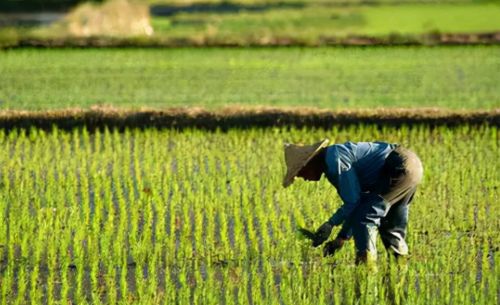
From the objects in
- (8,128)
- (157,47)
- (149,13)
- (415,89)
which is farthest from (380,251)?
(149,13)

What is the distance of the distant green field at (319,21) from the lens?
65.3ft

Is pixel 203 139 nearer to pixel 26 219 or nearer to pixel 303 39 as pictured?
pixel 26 219

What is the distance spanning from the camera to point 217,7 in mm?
23219

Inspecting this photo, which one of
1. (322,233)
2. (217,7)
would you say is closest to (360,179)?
(322,233)

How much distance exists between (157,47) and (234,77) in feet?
10.2

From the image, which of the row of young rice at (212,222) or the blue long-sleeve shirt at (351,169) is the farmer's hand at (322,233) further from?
the row of young rice at (212,222)

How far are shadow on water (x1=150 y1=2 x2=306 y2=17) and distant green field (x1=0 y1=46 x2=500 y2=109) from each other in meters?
4.36

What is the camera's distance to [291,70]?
16297 mm

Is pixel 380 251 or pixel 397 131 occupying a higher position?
pixel 397 131

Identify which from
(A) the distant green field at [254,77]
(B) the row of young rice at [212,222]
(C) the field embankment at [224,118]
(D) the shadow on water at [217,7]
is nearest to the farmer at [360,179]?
(B) the row of young rice at [212,222]

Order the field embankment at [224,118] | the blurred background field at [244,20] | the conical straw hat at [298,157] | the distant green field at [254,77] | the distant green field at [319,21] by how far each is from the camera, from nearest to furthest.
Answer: the conical straw hat at [298,157] → the field embankment at [224,118] → the distant green field at [254,77] → the blurred background field at [244,20] → the distant green field at [319,21]

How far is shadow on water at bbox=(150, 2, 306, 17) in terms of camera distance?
22.5 meters

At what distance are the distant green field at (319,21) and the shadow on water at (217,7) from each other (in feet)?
0.06

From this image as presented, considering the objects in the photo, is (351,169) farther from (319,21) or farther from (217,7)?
(217,7)
